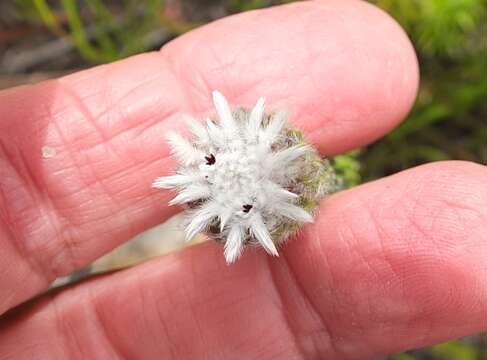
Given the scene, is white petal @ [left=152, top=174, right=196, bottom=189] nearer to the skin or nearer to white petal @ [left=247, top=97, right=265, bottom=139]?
white petal @ [left=247, top=97, right=265, bottom=139]

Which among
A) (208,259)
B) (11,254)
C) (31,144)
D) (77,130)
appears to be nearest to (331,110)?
(208,259)

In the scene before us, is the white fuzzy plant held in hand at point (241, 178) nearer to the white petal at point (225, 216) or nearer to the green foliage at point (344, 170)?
the white petal at point (225, 216)

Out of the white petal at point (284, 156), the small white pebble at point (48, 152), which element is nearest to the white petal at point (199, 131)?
the white petal at point (284, 156)

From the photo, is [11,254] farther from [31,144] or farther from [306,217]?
[306,217]

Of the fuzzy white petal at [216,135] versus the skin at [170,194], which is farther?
the skin at [170,194]

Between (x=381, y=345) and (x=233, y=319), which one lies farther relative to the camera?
(x=233, y=319)

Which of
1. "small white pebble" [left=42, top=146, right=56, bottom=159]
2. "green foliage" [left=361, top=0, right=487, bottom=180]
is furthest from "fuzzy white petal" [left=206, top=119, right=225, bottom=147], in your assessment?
"green foliage" [left=361, top=0, right=487, bottom=180]

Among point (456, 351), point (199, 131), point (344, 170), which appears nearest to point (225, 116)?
point (199, 131)

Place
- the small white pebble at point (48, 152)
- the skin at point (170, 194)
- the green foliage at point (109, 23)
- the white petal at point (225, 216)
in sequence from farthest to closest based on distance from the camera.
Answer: the green foliage at point (109, 23) < the small white pebble at point (48, 152) < the skin at point (170, 194) < the white petal at point (225, 216)
